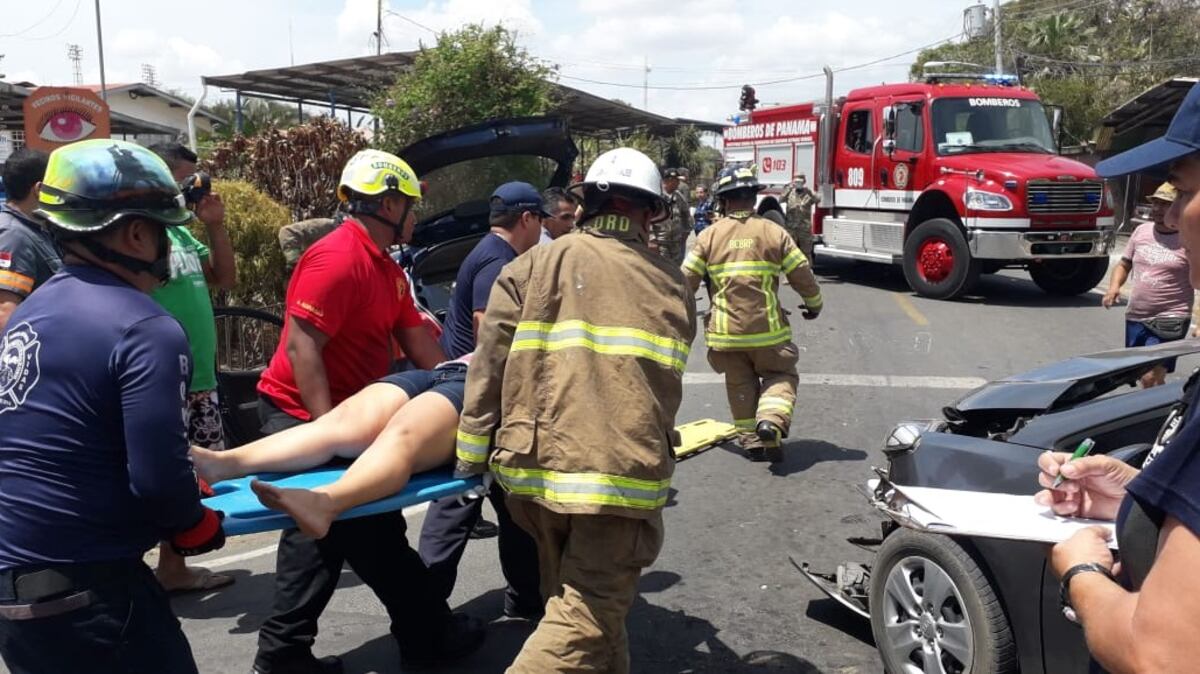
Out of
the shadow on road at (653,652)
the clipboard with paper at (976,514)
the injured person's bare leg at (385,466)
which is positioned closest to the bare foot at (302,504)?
the injured person's bare leg at (385,466)

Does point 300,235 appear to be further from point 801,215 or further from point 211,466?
point 801,215

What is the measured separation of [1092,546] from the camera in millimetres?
1718

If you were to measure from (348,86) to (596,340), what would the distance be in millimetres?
14519

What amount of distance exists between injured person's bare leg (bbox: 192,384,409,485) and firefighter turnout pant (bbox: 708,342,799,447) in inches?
125

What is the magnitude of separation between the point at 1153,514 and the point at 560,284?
1.76m

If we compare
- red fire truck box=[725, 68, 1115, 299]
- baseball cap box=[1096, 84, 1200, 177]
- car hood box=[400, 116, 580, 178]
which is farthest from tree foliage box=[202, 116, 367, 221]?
baseball cap box=[1096, 84, 1200, 177]

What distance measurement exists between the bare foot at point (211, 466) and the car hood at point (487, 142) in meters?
3.19

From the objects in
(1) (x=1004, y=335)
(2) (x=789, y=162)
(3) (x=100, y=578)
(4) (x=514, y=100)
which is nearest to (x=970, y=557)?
(3) (x=100, y=578)

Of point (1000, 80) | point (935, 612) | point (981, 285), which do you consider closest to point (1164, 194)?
point (935, 612)

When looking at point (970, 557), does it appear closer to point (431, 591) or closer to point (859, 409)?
point (431, 591)

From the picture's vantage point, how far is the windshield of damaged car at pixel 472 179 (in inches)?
252

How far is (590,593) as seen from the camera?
9.11 ft

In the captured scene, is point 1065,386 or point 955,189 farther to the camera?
point 955,189

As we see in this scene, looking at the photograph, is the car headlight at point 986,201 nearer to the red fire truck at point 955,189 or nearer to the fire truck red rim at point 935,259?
the red fire truck at point 955,189
